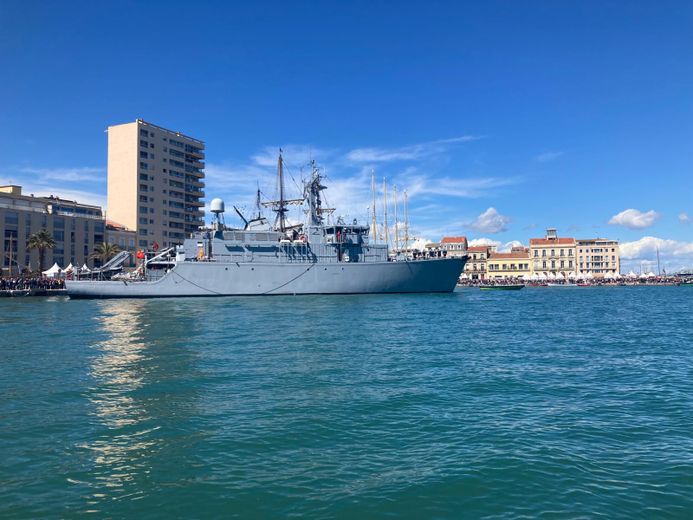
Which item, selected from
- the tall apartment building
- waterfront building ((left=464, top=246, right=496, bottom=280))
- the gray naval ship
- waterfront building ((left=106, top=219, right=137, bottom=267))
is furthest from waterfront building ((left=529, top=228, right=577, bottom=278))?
waterfront building ((left=106, top=219, right=137, bottom=267))

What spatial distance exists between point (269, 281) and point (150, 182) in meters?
52.2

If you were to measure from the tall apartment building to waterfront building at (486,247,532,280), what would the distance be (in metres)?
82.6

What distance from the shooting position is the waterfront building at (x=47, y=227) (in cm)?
6950

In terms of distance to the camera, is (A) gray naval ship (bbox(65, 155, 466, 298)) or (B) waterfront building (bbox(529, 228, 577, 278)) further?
(B) waterfront building (bbox(529, 228, 577, 278))

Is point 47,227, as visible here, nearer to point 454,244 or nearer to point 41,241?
point 41,241

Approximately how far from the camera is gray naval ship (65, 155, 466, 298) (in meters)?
53.4

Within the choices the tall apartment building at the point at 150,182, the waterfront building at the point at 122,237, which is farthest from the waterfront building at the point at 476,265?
the waterfront building at the point at 122,237

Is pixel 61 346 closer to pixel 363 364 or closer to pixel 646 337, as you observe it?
pixel 363 364

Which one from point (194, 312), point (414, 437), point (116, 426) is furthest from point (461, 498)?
point (194, 312)

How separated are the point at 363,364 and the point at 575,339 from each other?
489 inches

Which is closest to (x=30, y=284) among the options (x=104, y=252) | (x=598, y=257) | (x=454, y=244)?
(x=104, y=252)

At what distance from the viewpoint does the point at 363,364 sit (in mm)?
16250

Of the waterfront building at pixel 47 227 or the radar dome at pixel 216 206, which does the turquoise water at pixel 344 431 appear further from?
the waterfront building at pixel 47 227

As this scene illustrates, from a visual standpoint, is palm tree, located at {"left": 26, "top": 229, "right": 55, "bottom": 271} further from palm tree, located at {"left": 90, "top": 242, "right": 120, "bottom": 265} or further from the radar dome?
the radar dome
